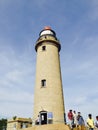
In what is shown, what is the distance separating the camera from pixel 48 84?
980 inches

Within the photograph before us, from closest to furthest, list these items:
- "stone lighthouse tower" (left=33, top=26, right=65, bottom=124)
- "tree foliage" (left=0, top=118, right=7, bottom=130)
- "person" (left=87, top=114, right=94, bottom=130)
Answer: "person" (left=87, top=114, right=94, bottom=130) → "stone lighthouse tower" (left=33, top=26, right=65, bottom=124) → "tree foliage" (left=0, top=118, right=7, bottom=130)

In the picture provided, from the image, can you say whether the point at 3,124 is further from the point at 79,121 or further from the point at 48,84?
the point at 79,121

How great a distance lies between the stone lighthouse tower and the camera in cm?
2380

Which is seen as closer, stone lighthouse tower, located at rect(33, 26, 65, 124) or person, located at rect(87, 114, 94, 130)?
person, located at rect(87, 114, 94, 130)

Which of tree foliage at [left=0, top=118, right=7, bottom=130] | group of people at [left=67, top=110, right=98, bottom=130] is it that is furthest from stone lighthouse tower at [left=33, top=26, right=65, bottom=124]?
tree foliage at [left=0, top=118, right=7, bottom=130]

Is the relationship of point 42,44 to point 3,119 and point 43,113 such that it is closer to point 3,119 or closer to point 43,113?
point 43,113

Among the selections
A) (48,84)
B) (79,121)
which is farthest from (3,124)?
(79,121)

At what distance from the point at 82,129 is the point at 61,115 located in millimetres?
8017

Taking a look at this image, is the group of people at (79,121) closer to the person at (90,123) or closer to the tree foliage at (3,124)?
the person at (90,123)

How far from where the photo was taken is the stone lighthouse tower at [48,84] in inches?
937

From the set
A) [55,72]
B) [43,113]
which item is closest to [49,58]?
[55,72]

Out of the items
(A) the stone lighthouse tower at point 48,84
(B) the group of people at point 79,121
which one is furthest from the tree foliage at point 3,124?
(B) the group of people at point 79,121

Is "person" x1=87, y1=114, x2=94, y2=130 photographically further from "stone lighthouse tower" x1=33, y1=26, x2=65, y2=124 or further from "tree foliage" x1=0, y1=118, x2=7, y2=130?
"tree foliage" x1=0, y1=118, x2=7, y2=130

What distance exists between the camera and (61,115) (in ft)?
79.4
